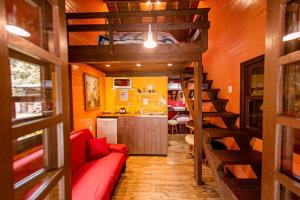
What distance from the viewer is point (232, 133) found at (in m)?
2.60

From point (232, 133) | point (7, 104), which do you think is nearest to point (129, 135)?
point (232, 133)

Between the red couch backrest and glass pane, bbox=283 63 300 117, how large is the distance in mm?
2403

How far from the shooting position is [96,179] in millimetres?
2238

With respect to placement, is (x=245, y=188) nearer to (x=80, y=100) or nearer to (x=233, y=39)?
(x=233, y=39)

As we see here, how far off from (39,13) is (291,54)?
124 centimetres

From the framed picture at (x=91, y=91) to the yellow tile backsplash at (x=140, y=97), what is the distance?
77 centimetres

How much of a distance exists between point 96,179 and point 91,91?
2.20 metres

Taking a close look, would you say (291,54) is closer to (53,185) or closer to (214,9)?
(53,185)

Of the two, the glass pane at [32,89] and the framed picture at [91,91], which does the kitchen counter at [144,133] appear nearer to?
the framed picture at [91,91]

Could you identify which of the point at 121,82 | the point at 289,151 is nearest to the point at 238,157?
the point at 289,151

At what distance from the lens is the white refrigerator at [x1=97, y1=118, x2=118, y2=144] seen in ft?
14.7

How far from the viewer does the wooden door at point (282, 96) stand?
2.70 ft

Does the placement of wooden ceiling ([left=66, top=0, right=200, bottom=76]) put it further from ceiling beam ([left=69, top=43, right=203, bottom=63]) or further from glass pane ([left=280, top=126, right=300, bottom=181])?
→ glass pane ([left=280, top=126, right=300, bottom=181])

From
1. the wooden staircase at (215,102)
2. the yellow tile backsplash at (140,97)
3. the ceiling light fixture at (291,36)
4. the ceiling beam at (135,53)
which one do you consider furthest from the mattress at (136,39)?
the ceiling light fixture at (291,36)
